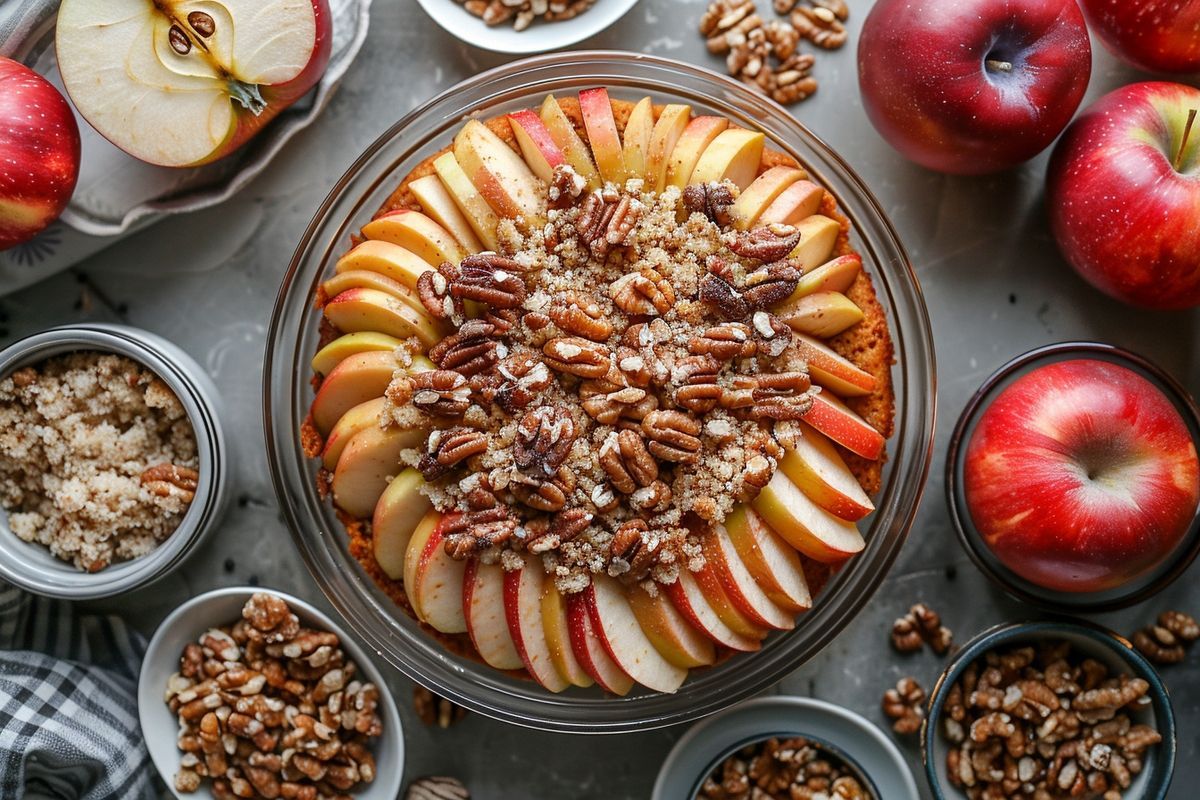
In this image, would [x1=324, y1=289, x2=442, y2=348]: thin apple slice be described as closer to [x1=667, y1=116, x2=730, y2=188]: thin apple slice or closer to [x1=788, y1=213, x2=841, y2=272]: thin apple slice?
[x1=667, y1=116, x2=730, y2=188]: thin apple slice

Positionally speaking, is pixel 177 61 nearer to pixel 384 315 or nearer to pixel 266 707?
pixel 384 315

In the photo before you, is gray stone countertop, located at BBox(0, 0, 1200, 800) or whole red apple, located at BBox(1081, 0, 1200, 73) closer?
whole red apple, located at BBox(1081, 0, 1200, 73)

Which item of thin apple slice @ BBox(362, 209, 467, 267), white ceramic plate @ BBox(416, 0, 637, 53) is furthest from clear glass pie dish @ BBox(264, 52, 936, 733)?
thin apple slice @ BBox(362, 209, 467, 267)

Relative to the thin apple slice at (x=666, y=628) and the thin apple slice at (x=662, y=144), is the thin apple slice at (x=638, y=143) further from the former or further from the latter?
the thin apple slice at (x=666, y=628)

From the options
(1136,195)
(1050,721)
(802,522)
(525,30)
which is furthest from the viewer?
(525,30)

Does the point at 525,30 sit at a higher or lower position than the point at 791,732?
higher

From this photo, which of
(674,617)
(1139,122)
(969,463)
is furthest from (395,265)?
(1139,122)

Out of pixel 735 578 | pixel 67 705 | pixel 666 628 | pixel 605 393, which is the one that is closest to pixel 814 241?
pixel 605 393

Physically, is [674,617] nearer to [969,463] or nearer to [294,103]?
[969,463]
